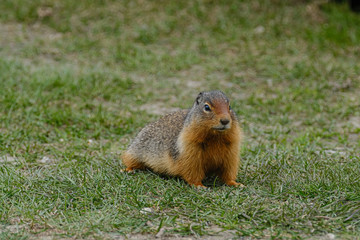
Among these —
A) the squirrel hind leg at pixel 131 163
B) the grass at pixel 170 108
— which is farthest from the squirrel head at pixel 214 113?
the squirrel hind leg at pixel 131 163

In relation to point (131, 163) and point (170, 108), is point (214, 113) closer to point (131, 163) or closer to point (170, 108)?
point (131, 163)

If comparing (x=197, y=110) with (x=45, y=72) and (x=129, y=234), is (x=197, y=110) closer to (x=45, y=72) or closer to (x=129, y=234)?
(x=129, y=234)

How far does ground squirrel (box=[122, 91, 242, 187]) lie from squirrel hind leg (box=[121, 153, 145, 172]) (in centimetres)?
12

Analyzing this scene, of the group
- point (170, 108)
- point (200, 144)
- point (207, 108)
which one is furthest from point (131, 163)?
point (170, 108)

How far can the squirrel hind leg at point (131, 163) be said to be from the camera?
5062 mm

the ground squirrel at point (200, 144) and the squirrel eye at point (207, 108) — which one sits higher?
the squirrel eye at point (207, 108)

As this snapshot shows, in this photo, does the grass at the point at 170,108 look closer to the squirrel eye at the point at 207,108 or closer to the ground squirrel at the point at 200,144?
the ground squirrel at the point at 200,144

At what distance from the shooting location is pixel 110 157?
5531mm

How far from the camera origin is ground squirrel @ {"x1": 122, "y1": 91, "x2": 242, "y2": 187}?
14.0 ft

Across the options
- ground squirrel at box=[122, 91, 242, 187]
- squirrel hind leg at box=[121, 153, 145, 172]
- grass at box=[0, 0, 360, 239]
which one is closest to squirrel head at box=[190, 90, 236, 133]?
ground squirrel at box=[122, 91, 242, 187]

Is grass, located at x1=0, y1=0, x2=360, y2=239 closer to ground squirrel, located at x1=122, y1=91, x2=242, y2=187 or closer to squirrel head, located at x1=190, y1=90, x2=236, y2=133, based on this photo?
ground squirrel, located at x1=122, y1=91, x2=242, y2=187

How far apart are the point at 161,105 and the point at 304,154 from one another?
269 centimetres

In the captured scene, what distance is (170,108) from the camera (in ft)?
24.5

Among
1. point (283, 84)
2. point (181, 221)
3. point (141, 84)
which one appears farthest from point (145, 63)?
point (181, 221)
